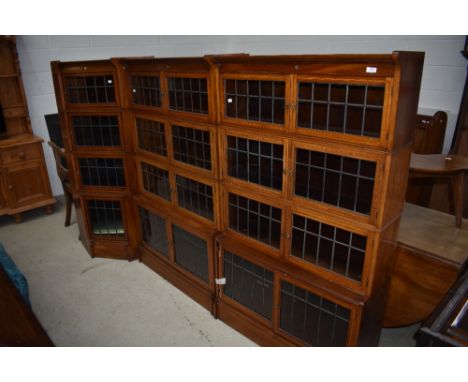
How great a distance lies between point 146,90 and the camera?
2666 mm

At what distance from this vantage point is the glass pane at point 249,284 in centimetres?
229

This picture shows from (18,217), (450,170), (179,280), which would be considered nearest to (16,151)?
(18,217)

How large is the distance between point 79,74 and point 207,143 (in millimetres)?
1294

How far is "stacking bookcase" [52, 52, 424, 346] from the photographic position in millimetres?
1673

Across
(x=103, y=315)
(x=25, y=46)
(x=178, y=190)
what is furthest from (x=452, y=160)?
(x=25, y=46)

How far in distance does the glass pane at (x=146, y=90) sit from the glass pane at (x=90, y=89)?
0.22 metres

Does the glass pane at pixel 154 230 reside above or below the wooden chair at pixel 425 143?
below

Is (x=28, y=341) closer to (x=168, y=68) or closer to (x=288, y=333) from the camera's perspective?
(x=288, y=333)

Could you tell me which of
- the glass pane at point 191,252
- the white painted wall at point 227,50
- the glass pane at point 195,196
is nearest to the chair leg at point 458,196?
the white painted wall at point 227,50

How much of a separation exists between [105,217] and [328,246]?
6.94 ft

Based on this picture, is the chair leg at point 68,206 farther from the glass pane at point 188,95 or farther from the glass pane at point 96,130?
the glass pane at point 188,95

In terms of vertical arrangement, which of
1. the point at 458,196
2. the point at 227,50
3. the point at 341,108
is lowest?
the point at 458,196

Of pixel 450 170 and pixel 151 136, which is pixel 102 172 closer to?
pixel 151 136

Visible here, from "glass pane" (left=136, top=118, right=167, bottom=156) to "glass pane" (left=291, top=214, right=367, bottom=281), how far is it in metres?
1.19
